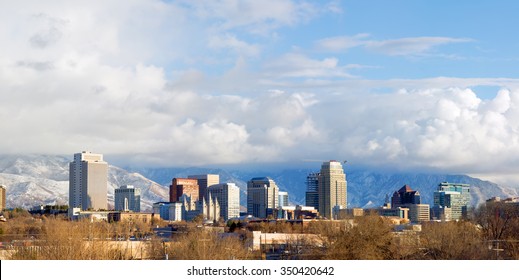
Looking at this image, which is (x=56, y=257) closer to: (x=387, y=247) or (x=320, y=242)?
(x=387, y=247)

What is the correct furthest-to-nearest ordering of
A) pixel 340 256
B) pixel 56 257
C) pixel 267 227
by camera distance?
1. pixel 267 227
2. pixel 340 256
3. pixel 56 257

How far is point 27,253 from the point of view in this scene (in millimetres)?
49000

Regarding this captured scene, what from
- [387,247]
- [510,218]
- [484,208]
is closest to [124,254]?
[387,247]

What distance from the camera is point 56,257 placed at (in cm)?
4666

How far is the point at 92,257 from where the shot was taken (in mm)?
47594

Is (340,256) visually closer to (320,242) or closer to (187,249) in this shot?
(187,249)

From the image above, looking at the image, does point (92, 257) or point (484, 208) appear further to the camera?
point (484, 208)

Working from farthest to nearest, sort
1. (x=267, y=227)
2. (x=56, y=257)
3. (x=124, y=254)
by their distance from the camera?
(x=267, y=227), (x=124, y=254), (x=56, y=257)

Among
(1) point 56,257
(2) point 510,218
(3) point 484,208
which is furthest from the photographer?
(3) point 484,208

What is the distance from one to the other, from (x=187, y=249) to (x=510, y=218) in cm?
4684

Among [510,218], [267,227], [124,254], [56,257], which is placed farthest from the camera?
[267,227]

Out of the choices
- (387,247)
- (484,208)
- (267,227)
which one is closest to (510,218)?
(484,208)
